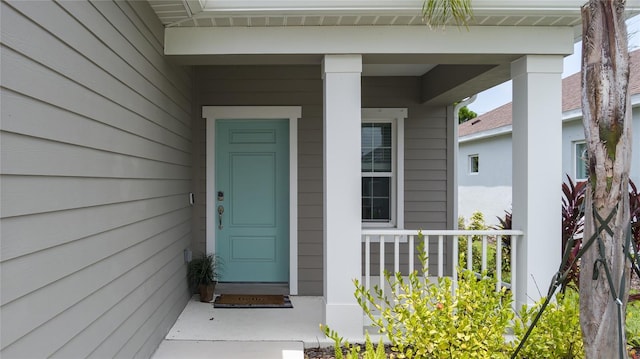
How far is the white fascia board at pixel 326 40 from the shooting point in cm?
347

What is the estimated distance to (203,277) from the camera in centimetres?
448

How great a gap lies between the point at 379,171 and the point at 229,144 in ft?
6.16

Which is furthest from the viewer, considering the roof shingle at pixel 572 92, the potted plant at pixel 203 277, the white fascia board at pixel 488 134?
the white fascia board at pixel 488 134

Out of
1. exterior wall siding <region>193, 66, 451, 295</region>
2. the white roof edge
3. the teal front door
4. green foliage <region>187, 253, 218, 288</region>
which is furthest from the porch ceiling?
the white roof edge

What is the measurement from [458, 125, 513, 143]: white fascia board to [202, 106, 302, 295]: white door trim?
7.94 metres

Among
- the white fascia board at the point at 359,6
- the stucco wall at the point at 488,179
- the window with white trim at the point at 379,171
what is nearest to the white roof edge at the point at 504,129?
the stucco wall at the point at 488,179

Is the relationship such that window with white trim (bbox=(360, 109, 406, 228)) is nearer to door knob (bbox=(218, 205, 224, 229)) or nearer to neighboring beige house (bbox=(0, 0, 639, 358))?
neighboring beige house (bbox=(0, 0, 639, 358))

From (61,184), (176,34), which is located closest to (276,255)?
(176,34)

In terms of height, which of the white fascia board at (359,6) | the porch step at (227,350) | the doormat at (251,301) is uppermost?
the white fascia board at (359,6)

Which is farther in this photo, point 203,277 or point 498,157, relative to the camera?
point 498,157

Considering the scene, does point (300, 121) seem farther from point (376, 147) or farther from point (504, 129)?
point (504, 129)

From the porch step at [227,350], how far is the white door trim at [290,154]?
1.46 meters

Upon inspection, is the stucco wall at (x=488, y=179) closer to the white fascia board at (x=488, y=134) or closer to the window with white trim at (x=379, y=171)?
the white fascia board at (x=488, y=134)

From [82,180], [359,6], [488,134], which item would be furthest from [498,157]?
[82,180]
